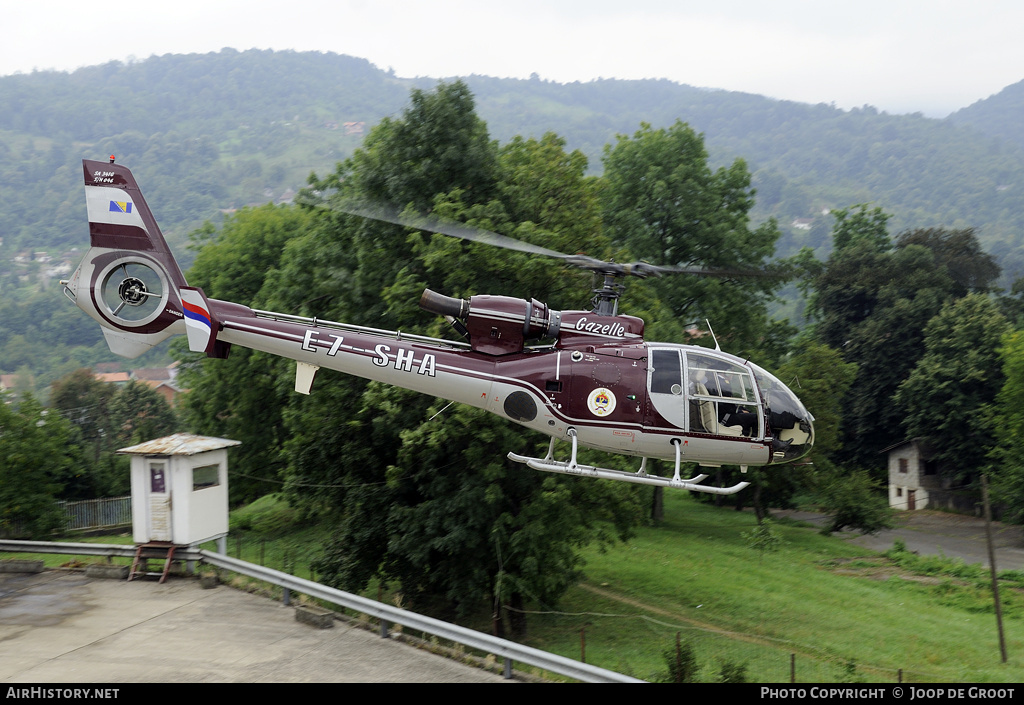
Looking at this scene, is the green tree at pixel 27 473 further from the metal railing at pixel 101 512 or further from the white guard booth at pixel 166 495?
the metal railing at pixel 101 512

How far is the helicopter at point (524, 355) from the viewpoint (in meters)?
15.1

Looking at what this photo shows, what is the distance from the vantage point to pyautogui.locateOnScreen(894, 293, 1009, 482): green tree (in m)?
50.8

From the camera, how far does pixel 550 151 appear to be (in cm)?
2489

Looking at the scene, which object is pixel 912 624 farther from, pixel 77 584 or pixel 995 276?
pixel 995 276

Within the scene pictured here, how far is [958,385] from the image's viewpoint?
169 feet

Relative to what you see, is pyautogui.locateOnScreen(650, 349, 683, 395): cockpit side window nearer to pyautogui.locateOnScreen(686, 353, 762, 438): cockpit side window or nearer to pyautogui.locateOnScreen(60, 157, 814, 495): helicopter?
pyautogui.locateOnScreen(60, 157, 814, 495): helicopter

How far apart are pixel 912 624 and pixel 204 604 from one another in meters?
20.7

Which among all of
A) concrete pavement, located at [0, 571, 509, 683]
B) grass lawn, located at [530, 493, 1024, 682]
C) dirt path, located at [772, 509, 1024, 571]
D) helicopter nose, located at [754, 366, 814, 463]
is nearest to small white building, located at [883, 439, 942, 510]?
dirt path, located at [772, 509, 1024, 571]

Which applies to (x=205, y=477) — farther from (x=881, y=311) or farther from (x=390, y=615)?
(x=881, y=311)

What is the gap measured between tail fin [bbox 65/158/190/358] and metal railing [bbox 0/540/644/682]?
4.34 metres

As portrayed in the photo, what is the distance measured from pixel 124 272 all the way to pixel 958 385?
164ft

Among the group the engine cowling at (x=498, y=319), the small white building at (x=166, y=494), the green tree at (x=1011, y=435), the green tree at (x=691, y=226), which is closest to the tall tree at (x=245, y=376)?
the small white building at (x=166, y=494)

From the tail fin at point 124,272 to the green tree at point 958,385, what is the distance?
47.4m
